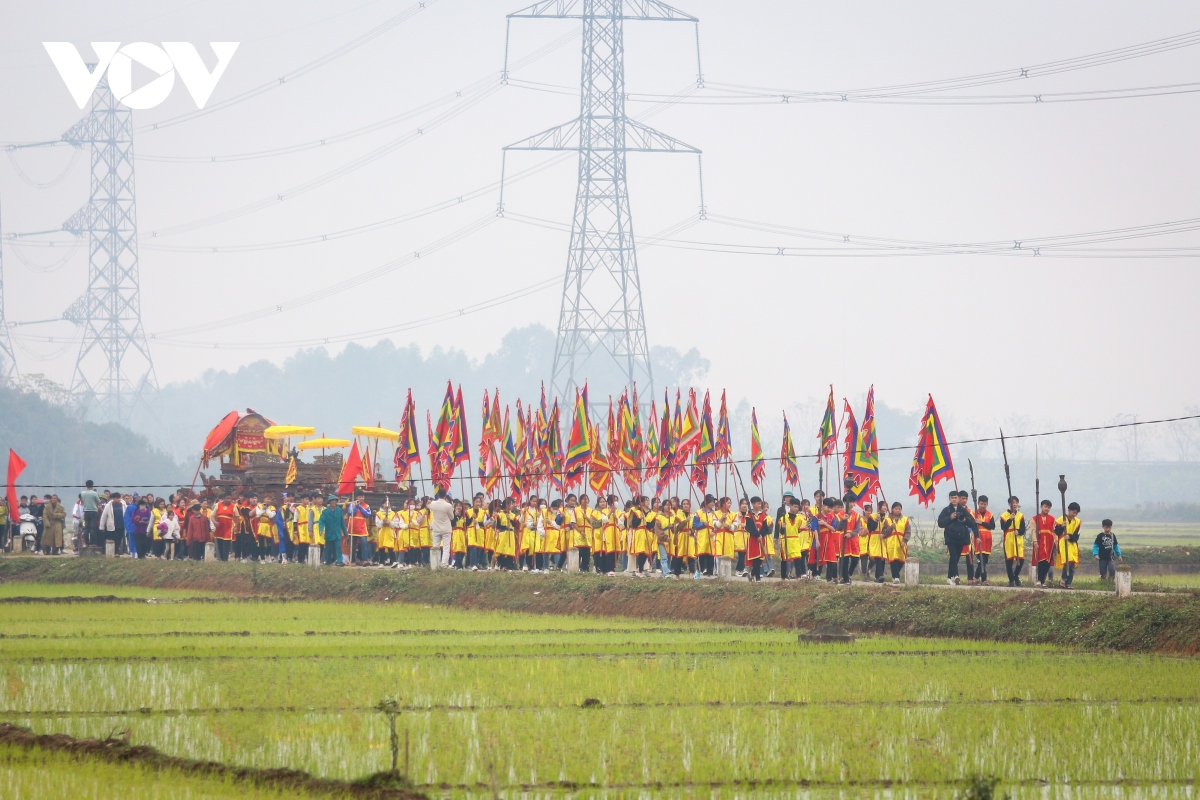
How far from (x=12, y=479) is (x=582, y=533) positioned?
15.9 metres

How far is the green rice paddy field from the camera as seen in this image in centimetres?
1209

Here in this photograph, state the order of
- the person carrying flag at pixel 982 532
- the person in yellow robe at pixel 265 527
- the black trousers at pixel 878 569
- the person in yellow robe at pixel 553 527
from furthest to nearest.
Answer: the person in yellow robe at pixel 265 527 → the person in yellow robe at pixel 553 527 → the black trousers at pixel 878 569 → the person carrying flag at pixel 982 532

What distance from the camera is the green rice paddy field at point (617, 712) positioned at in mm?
12094

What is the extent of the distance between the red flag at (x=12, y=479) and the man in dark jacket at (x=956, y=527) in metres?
24.0

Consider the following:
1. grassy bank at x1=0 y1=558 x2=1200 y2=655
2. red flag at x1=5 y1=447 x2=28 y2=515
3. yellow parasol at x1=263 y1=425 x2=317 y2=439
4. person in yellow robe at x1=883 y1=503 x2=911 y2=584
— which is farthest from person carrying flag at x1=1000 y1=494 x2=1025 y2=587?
yellow parasol at x1=263 y1=425 x2=317 y2=439

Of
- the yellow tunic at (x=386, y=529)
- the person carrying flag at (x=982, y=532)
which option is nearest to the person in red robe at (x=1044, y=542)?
the person carrying flag at (x=982, y=532)

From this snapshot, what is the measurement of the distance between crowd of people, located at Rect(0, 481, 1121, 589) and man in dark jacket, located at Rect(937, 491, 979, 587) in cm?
3

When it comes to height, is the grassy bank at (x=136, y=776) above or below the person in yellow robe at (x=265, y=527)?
below

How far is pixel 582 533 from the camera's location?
33.7 m

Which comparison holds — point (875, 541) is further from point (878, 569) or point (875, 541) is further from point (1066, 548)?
point (1066, 548)

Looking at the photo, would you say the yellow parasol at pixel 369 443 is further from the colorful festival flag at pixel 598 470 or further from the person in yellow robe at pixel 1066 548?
the person in yellow robe at pixel 1066 548

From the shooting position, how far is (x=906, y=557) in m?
27.3

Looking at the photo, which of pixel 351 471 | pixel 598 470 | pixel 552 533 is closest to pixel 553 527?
pixel 552 533

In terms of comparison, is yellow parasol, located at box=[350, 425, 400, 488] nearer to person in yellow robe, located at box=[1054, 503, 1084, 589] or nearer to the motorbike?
the motorbike
